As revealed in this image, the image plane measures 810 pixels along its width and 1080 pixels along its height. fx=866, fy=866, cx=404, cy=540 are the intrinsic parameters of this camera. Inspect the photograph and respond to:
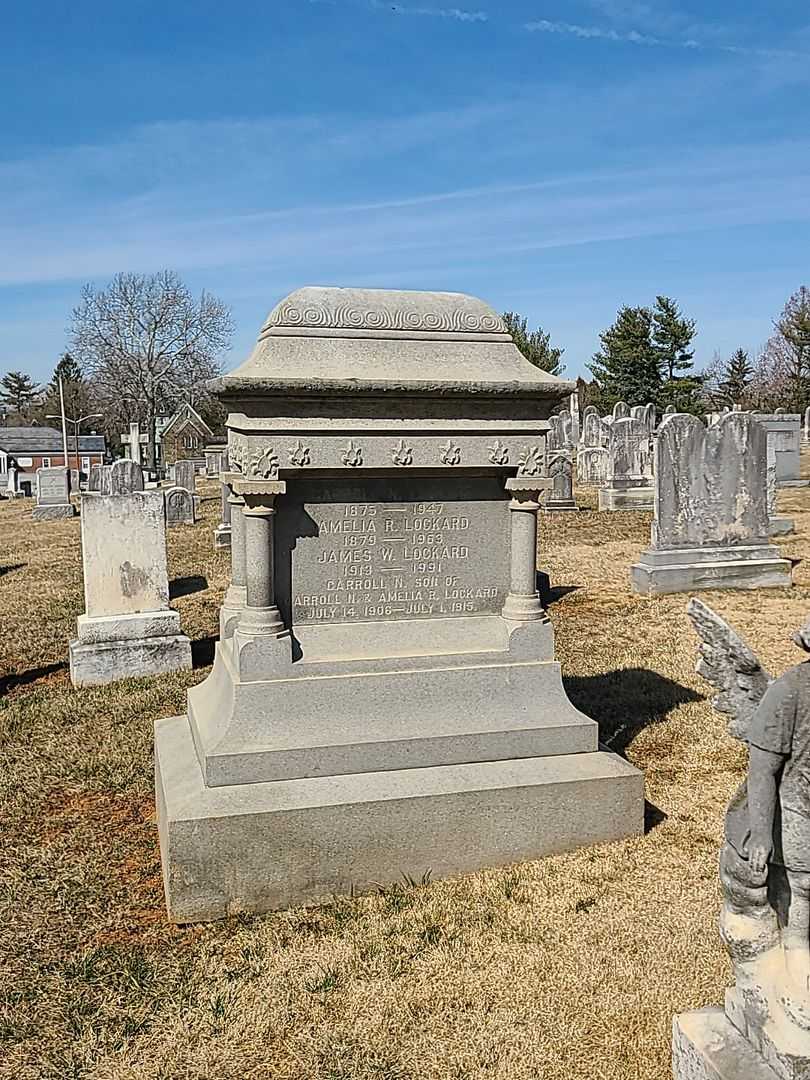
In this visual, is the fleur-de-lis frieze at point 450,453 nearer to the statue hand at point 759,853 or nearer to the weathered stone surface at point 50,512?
the statue hand at point 759,853

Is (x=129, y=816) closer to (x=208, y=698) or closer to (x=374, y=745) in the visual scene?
Answer: (x=208, y=698)

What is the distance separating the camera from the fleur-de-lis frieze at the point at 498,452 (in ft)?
15.1

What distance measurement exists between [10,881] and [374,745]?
73.6 inches

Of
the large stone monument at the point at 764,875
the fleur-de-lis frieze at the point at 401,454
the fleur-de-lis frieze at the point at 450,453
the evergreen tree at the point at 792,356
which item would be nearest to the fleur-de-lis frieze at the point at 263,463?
the fleur-de-lis frieze at the point at 401,454

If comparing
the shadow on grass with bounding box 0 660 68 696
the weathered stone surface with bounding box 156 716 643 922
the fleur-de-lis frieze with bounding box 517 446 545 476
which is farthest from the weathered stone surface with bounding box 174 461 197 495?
the fleur-de-lis frieze with bounding box 517 446 545 476

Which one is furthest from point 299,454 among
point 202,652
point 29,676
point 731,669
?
point 29,676

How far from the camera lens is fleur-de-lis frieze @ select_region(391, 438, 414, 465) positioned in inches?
176

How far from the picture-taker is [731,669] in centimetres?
254

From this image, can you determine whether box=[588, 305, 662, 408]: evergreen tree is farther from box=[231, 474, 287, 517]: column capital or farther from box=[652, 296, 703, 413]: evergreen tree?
box=[231, 474, 287, 517]: column capital

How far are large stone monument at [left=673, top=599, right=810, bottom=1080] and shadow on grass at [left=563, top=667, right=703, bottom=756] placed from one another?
3245 millimetres

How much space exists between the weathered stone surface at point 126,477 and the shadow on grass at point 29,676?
219 inches

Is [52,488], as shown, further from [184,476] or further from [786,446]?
[786,446]

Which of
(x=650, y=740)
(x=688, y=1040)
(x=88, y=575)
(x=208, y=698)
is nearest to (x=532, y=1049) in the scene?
(x=688, y=1040)

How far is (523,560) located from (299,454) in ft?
4.46
